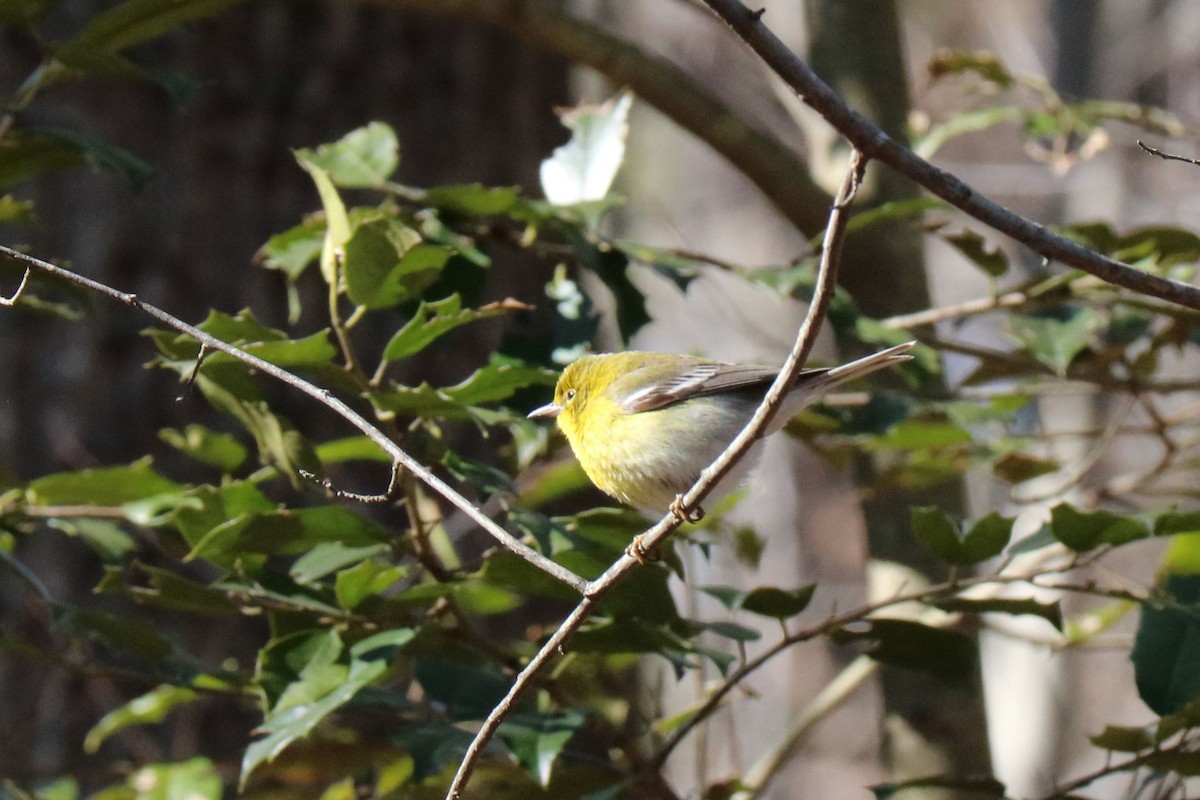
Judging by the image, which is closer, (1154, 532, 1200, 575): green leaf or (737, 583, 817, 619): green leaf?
(737, 583, 817, 619): green leaf

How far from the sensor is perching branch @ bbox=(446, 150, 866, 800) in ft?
3.19

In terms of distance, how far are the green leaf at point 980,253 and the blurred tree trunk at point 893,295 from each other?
0.92 ft

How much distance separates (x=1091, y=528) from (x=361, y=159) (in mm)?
1222

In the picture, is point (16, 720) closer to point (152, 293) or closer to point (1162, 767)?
point (152, 293)

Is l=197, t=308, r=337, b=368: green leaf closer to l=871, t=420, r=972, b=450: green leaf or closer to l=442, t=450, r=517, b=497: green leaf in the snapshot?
l=442, t=450, r=517, b=497: green leaf

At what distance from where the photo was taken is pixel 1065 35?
26.1ft

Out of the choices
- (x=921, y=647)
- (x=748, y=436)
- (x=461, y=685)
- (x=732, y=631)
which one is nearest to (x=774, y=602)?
(x=732, y=631)

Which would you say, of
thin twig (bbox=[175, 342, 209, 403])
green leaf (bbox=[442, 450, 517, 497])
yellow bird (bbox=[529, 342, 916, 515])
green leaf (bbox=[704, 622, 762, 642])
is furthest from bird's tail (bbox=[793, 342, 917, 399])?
thin twig (bbox=[175, 342, 209, 403])

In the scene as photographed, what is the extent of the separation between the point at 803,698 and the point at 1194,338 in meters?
7.76

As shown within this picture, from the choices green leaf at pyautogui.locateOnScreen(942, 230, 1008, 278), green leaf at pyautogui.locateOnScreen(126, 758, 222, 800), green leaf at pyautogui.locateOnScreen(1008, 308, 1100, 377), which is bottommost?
green leaf at pyautogui.locateOnScreen(126, 758, 222, 800)

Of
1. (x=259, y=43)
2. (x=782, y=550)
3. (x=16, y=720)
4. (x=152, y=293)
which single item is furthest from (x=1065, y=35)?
(x=16, y=720)

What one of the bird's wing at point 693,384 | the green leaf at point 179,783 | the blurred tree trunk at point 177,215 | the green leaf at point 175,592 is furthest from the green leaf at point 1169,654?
the blurred tree trunk at point 177,215

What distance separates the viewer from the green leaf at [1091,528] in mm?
1601

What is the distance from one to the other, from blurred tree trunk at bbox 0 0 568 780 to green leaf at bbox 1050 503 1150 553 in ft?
7.41
